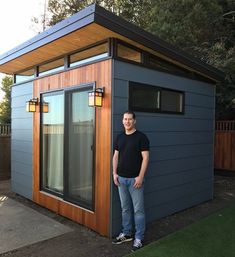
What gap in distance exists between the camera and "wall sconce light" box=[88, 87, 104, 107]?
383 centimetres

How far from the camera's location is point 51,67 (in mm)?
5168

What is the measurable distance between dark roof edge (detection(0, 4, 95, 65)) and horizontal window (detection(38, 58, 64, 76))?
487 millimetres

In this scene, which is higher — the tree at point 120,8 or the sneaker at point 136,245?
the tree at point 120,8

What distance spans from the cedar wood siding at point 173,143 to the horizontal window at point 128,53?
0.48 feet

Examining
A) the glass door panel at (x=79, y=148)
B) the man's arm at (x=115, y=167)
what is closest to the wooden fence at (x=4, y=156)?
the glass door panel at (x=79, y=148)

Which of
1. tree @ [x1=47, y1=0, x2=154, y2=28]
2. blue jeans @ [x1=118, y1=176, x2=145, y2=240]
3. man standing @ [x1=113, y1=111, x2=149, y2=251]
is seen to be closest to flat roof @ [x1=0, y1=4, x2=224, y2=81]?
man standing @ [x1=113, y1=111, x2=149, y2=251]

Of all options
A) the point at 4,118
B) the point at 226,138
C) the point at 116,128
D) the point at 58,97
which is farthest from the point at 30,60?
the point at 4,118

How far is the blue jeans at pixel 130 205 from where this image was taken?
3570 millimetres

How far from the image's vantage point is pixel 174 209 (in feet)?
16.2

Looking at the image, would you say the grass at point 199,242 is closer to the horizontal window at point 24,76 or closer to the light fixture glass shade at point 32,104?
the light fixture glass shade at point 32,104

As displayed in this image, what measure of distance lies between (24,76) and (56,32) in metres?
2.36

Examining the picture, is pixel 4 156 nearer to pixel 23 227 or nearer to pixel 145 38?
pixel 23 227

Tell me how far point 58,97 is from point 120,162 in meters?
1.84

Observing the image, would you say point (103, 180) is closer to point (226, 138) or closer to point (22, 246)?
point (22, 246)
